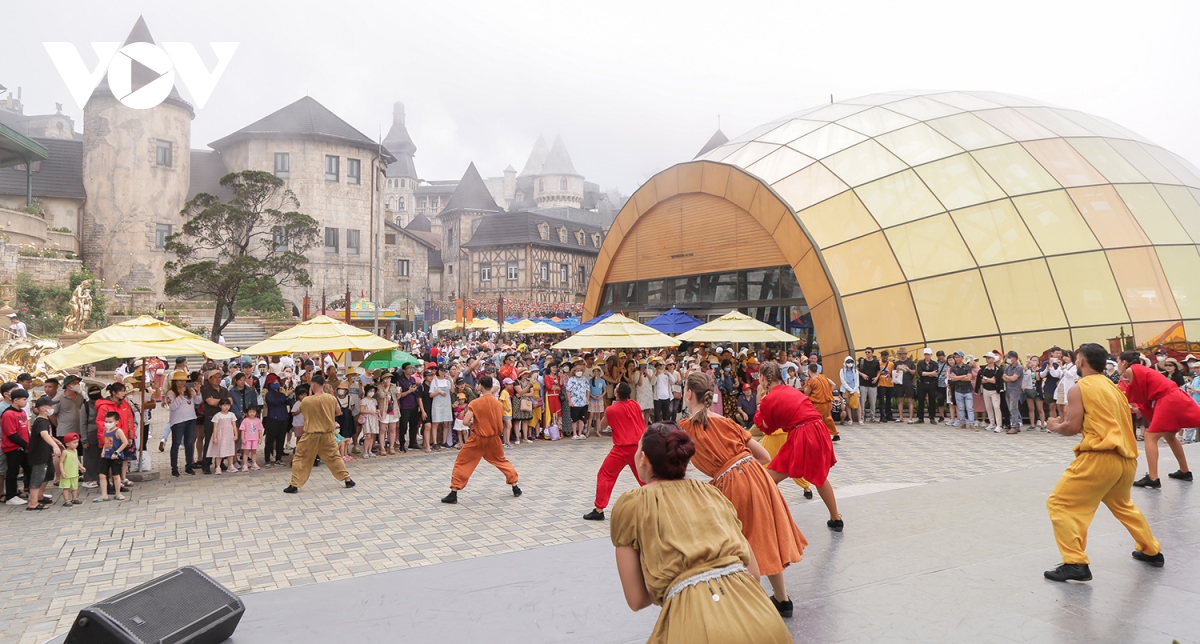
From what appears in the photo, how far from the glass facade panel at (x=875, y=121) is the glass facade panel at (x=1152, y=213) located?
553 centimetres

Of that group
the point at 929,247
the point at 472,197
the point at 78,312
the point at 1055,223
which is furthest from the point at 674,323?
the point at 472,197

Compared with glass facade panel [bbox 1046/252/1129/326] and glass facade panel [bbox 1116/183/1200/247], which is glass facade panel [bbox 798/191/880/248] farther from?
glass facade panel [bbox 1116/183/1200/247]

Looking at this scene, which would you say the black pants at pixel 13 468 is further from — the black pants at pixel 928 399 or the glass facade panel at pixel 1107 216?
the glass facade panel at pixel 1107 216

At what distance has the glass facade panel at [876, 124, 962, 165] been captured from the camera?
1792cm

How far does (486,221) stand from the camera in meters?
63.4

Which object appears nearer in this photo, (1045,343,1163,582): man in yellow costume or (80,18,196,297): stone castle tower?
(1045,343,1163,582): man in yellow costume

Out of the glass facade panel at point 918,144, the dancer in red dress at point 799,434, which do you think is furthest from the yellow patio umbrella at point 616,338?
the glass facade panel at point 918,144

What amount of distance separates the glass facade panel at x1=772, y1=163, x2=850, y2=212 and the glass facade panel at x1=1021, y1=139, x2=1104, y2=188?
16.4 feet

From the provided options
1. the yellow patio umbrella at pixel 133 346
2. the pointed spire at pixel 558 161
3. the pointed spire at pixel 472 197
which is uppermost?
the pointed spire at pixel 558 161

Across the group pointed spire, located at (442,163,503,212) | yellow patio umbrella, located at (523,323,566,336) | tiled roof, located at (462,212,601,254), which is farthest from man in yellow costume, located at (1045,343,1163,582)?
pointed spire, located at (442,163,503,212)

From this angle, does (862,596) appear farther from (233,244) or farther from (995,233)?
(233,244)

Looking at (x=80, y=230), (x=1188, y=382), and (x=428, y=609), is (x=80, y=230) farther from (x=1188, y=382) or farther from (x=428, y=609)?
(x=1188, y=382)

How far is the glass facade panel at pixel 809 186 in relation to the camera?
18.1 metres

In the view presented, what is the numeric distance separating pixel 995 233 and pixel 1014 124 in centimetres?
451
